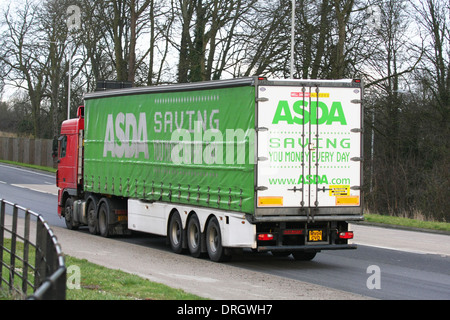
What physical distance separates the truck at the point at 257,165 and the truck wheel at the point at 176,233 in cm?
3

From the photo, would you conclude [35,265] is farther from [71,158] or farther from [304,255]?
[71,158]

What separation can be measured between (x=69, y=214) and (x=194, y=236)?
23.9 feet

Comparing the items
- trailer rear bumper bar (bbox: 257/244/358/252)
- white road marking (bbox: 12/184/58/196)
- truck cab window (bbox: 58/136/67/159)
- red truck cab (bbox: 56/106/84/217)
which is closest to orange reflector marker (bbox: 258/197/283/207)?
trailer rear bumper bar (bbox: 257/244/358/252)

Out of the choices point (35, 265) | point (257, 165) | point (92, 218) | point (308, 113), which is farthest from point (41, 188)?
point (35, 265)

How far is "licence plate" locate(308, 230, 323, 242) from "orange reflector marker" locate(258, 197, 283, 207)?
3.03 ft

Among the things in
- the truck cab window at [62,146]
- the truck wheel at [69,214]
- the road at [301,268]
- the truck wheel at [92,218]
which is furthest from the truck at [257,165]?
the truck cab window at [62,146]

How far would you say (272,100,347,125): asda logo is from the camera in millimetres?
14312

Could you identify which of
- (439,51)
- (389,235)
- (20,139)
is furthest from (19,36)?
(389,235)

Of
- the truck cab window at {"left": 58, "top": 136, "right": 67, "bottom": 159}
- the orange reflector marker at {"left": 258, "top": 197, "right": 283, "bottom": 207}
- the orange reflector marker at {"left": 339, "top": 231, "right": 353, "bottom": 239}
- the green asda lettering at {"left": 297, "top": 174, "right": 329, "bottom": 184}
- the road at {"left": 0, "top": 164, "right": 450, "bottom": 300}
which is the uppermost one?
the truck cab window at {"left": 58, "top": 136, "right": 67, "bottom": 159}

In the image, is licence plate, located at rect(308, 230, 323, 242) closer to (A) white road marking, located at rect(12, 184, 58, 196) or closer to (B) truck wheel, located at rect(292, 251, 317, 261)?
(B) truck wheel, located at rect(292, 251, 317, 261)

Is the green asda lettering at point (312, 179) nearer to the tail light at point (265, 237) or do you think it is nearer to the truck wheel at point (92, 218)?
the tail light at point (265, 237)

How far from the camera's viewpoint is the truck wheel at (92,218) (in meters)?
20.9

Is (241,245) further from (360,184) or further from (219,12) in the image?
(219,12)

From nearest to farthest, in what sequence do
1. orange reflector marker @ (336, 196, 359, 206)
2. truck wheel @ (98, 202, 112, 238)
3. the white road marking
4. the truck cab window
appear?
1. orange reflector marker @ (336, 196, 359, 206)
2. truck wheel @ (98, 202, 112, 238)
3. the truck cab window
4. the white road marking
